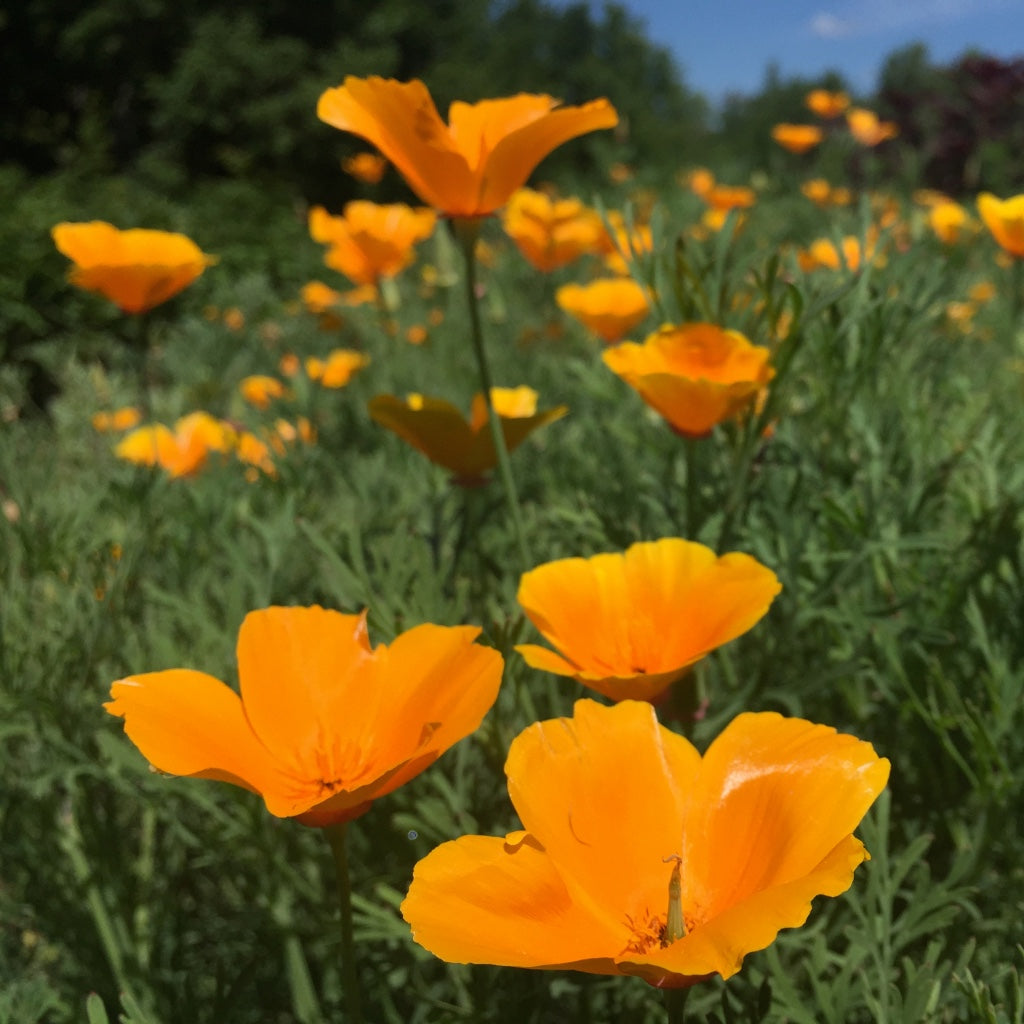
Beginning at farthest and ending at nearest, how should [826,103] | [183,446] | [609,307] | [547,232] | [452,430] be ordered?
[826,103], [547,232], [609,307], [183,446], [452,430]

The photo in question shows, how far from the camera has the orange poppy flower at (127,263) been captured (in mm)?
1491

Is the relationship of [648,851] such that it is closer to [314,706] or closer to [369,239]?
[314,706]

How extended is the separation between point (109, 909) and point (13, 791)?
0.27m

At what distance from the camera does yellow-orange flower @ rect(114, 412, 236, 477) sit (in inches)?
72.3

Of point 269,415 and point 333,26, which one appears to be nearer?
point 269,415

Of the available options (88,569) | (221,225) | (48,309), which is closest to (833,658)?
(88,569)

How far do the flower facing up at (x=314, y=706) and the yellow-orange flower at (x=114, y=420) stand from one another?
1581mm

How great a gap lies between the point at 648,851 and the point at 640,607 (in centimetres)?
20

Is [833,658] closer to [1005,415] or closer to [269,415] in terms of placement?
[1005,415]

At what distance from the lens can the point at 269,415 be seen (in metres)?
2.45

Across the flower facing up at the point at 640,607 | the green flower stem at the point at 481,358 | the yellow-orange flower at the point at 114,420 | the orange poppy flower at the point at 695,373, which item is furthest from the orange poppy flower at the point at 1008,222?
the yellow-orange flower at the point at 114,420

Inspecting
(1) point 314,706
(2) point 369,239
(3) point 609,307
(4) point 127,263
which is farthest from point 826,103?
(1) point 314,706

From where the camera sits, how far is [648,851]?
0.58m

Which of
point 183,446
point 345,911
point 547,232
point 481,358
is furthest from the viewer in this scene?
point 547,232
